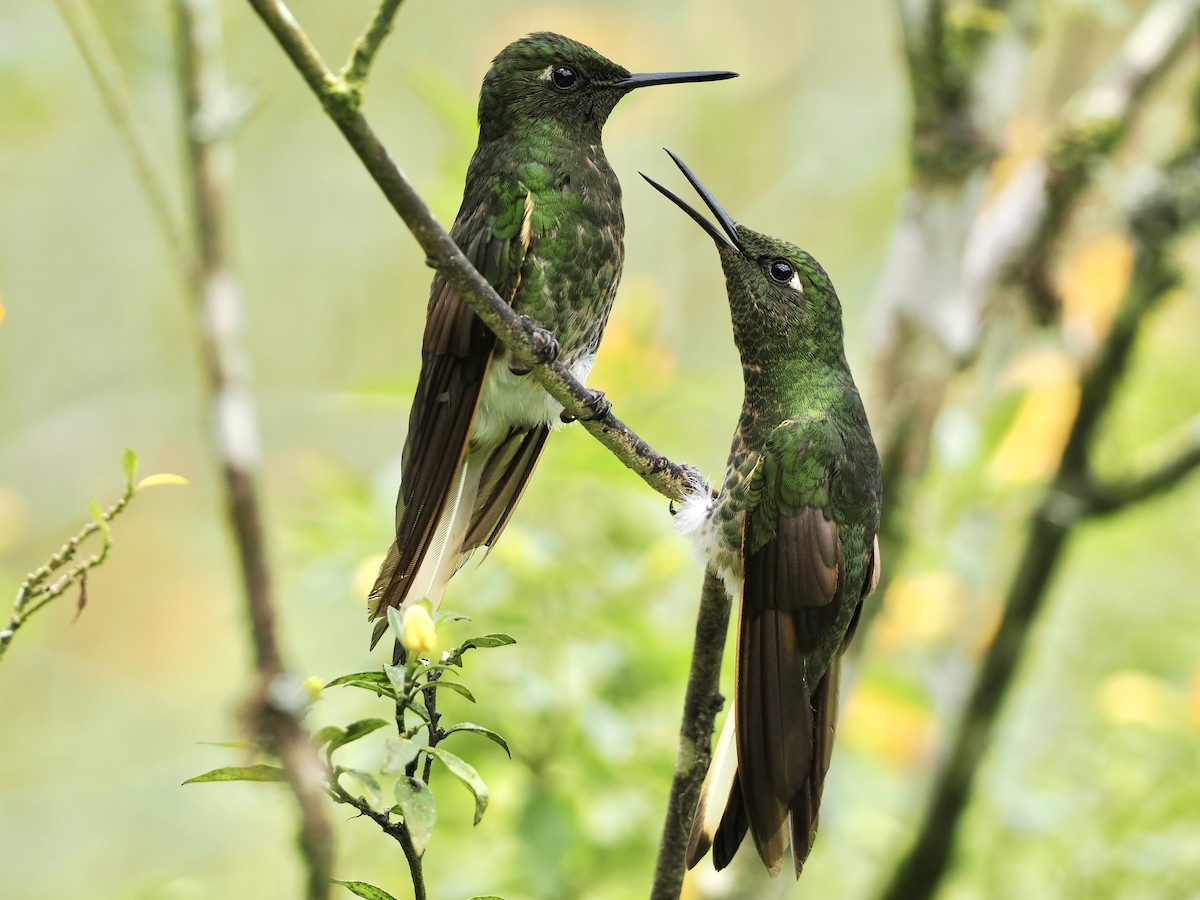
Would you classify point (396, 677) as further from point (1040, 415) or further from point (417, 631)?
point (1040, 415)

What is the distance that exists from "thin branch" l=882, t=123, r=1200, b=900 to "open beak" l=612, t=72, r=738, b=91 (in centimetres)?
257

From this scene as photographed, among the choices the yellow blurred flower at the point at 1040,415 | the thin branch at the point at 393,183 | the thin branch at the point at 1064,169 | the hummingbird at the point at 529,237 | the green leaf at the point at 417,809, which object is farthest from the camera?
the yellow blurred flower at the point at 1040,415

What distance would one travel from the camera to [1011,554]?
14.3ft

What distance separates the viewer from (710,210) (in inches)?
69.0

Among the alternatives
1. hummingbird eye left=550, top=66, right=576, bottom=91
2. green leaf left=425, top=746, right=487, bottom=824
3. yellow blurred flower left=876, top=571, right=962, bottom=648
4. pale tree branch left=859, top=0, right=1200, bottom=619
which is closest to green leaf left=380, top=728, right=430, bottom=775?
green leaf left=425, top=746, right=487, bottom=824

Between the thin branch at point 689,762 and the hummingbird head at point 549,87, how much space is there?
0.85 m

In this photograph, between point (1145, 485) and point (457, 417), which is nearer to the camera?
point (457, 417)

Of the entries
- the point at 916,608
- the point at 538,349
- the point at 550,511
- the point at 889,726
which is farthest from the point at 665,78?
the point at 889,726

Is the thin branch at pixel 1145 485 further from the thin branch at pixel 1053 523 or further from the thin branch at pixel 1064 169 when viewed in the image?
the thin branch at pixel 1064 169

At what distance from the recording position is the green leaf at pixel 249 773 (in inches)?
43.6

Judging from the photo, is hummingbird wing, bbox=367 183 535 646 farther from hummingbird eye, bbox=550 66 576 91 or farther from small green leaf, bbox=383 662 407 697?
hummingbird eye, bbox=550 66 576 91

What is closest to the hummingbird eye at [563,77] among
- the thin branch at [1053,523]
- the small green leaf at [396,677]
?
the small green leaf at [396,677]

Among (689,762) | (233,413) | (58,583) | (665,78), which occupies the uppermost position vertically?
(665,78)

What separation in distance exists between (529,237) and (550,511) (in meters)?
1.54
